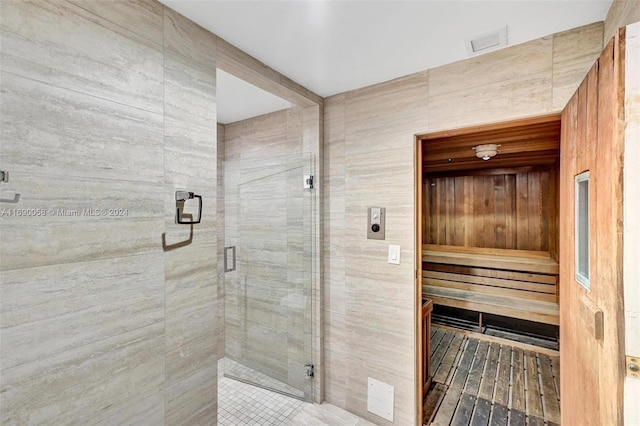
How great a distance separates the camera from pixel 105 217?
41.1 inches

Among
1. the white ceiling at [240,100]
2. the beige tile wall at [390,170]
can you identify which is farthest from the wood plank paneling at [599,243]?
the white ceiling at [240,100]

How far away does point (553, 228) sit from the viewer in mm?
3572

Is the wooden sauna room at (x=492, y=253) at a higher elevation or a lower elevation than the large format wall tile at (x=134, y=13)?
lower

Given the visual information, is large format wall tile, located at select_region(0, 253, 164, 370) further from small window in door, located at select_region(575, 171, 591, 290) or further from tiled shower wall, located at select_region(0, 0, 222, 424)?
small window in door, located at select_region(575, 171, 591, 290)

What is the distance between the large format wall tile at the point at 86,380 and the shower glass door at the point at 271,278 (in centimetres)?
122

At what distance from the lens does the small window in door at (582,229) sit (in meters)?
1.12

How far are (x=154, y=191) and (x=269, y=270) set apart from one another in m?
1.42

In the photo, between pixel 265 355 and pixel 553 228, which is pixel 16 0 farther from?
pixel 553 228

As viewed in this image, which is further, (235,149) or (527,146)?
(235,149)

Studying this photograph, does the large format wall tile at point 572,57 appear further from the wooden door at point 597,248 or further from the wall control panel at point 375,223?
the wall control panel at point 375,223

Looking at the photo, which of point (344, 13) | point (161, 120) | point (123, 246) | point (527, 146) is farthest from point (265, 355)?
point (527, 146)

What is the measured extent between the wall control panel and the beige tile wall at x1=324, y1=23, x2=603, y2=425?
39 millimetres

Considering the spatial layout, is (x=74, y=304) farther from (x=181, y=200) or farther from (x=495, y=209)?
(x=495, y=209)

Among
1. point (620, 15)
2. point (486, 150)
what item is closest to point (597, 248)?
point (620, 15)
